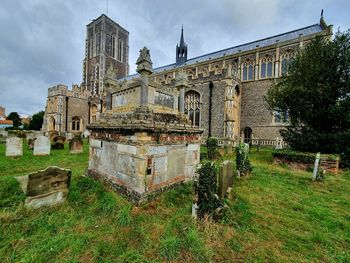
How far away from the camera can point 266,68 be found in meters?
19.6

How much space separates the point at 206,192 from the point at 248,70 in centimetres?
2170

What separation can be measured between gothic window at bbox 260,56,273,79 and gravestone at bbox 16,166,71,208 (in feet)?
72.2

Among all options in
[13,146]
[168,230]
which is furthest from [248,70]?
[13,146]

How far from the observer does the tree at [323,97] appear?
7855mm

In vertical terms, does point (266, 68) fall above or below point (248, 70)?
below

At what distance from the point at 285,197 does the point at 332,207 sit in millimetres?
939

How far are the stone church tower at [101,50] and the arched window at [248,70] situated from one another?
29045 millimetres

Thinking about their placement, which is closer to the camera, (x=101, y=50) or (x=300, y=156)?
(x=300, y=156)

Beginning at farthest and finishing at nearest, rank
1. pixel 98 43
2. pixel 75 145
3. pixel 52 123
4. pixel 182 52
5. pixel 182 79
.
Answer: pixel 98 43
pixel 182 52
pixel 52 123
pixel 75 145
pixel 182 79

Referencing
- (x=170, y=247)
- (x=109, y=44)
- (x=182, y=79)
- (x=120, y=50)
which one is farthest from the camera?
(x=120, y=50)

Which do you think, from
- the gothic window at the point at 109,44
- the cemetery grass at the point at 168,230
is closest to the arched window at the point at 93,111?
the gothic window at the point at 109,44

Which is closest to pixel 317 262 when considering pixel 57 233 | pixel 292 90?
pixel 57 233

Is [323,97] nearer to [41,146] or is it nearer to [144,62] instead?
[144,62]

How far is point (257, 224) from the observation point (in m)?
3.11
